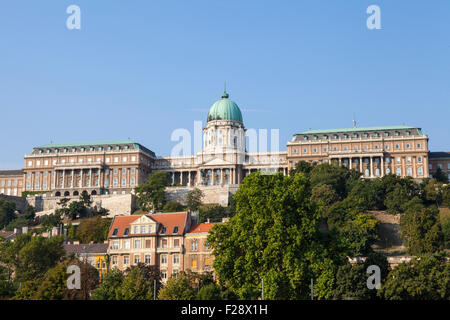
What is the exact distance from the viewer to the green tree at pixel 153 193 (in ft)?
438

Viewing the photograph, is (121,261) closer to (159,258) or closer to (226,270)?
(159,258)

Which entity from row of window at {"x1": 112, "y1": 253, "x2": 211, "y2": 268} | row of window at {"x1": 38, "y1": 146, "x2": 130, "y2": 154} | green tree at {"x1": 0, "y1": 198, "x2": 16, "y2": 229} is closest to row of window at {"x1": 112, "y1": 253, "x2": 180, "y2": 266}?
row of window at {"x1": 112, "y1": 253, "x2": 211, "y2": 268}

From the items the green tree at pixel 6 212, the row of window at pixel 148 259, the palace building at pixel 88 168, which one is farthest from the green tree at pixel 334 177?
the green tree at pixel 6 212

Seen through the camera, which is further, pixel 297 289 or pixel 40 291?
pixel 40 291

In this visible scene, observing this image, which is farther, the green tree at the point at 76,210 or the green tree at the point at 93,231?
the green tree at the point at 76,210

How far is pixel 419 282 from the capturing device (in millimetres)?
56031

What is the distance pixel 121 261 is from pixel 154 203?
52779mm

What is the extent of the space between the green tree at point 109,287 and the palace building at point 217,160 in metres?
73.8

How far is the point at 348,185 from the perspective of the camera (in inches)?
4845

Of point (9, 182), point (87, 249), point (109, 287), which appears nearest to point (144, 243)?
point (87, 249)

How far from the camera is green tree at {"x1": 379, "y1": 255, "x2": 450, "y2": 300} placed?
5528 centimetres

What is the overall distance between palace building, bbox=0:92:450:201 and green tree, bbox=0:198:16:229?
72.9ft

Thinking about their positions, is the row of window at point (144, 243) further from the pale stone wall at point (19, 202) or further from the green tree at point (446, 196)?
the pale stone wall at point (19, 202)
